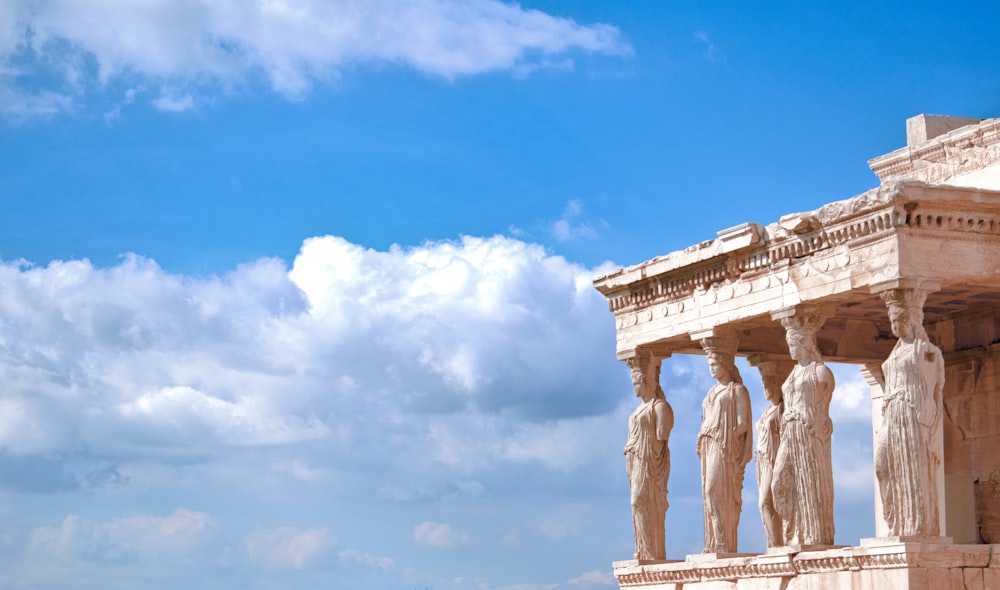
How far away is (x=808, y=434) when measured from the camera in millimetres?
20312

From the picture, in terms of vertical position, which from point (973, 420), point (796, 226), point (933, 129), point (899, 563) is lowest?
point (899, 563)

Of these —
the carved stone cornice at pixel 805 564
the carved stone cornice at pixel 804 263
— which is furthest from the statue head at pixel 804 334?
the carved stone cornice at pixel 805 564

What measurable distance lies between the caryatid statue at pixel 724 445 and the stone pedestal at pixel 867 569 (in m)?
0.47

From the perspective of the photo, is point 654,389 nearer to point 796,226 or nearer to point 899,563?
point 796,226

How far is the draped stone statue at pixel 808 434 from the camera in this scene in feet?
66.5

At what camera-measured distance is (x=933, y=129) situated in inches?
950

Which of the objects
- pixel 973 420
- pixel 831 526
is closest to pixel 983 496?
pixel 973 420

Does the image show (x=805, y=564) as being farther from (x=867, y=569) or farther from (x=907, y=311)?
(x=907, y=311)

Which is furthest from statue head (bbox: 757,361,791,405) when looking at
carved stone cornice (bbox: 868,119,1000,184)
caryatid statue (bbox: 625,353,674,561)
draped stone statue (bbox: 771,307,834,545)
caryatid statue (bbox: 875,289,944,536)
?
caryatid statue (bbox: 875,289,944,536)

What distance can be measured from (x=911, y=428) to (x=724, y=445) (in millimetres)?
3139

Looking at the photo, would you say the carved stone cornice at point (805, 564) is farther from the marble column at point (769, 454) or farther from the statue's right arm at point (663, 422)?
the statue's right arm at point (663, 422)

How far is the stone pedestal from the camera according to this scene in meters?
18.8

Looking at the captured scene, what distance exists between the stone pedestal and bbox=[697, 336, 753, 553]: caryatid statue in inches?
18.6

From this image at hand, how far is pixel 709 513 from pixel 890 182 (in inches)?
190
